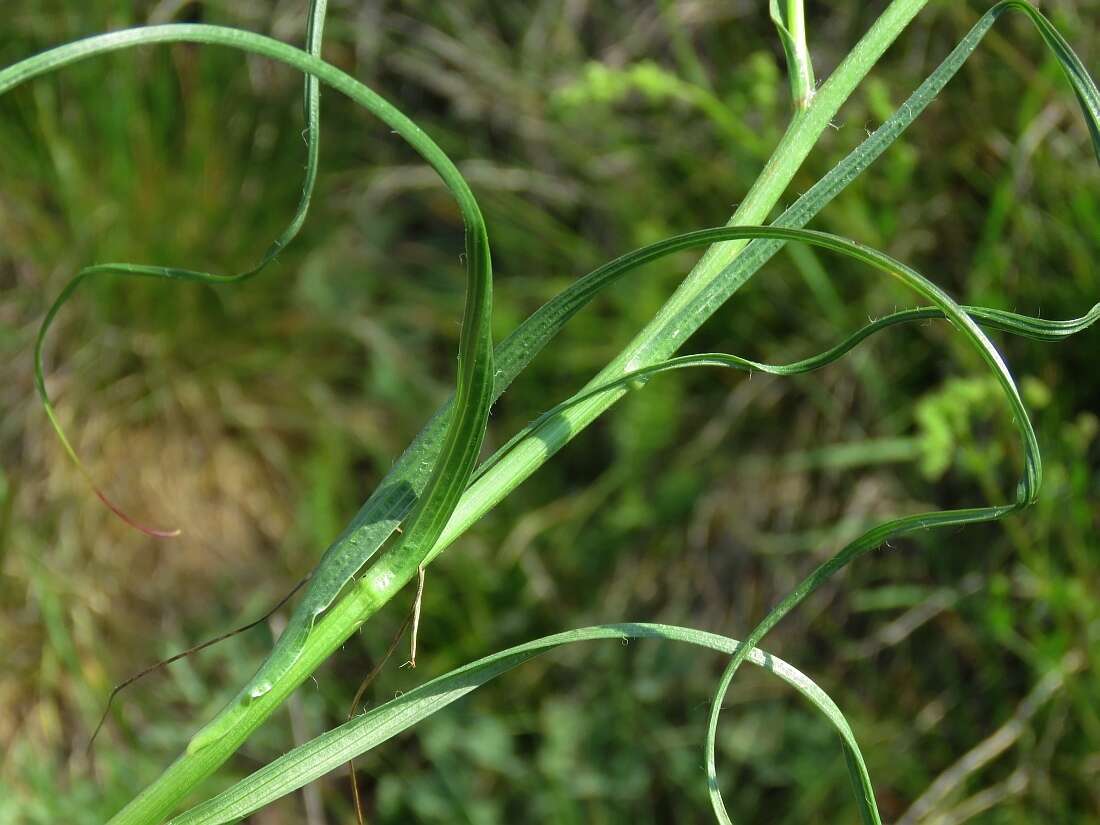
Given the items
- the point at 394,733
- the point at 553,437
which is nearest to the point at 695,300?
the point at 553,437

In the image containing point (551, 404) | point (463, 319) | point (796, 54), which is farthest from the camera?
point (551, 404)

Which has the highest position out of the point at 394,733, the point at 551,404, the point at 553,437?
the point at 553,437

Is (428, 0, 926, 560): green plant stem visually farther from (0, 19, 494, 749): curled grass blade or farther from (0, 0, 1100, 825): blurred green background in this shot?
(0, 0, 1100, 825): blurred green background

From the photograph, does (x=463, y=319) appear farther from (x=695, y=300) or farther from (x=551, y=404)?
(x=551, y=404)

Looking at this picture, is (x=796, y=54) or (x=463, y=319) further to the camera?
(x=796, y=54)

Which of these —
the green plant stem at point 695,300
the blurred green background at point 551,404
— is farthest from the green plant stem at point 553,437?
the blurred green background at point 551,404

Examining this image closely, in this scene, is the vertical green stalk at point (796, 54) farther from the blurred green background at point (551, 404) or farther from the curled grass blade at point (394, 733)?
the blurred green background at point (551, 404)
